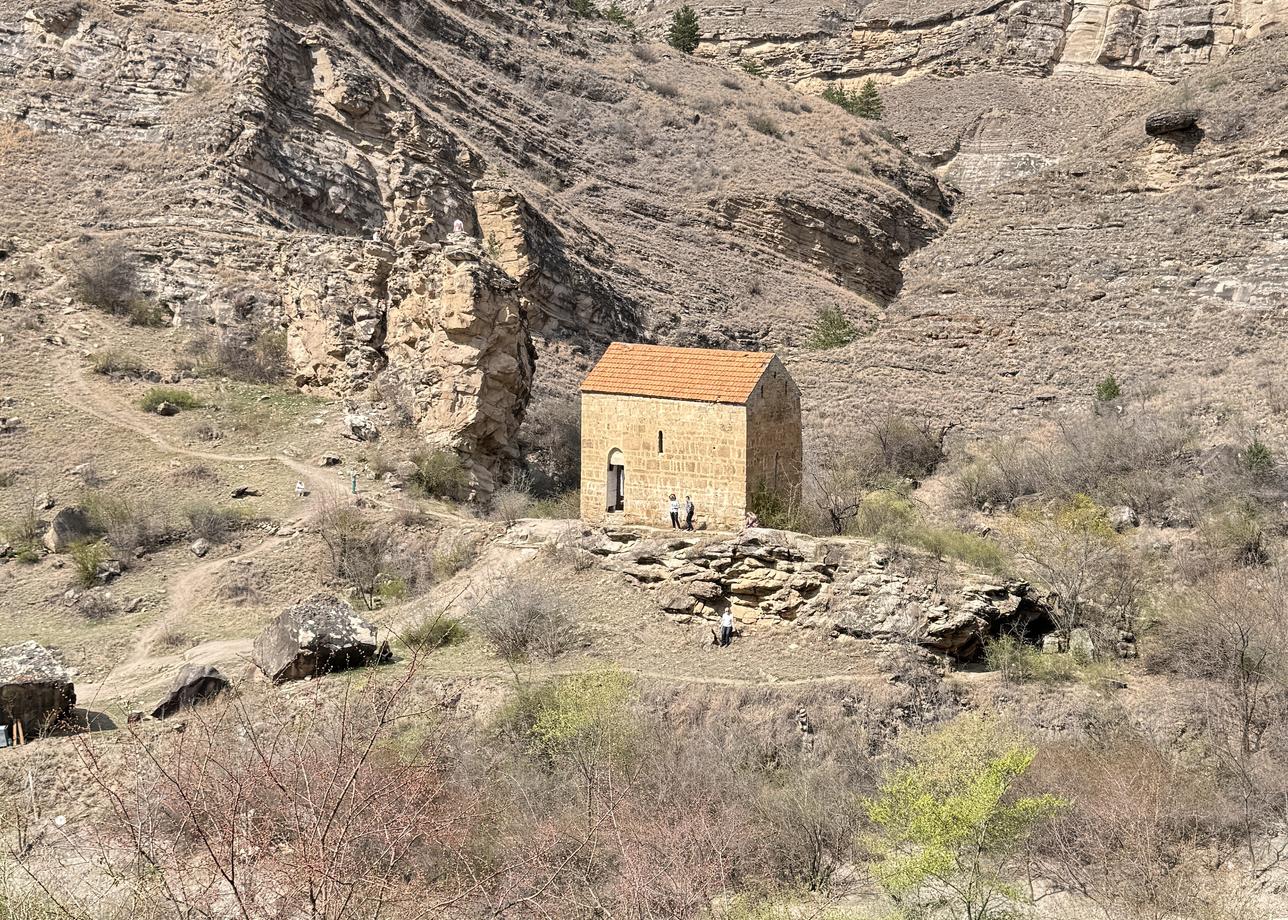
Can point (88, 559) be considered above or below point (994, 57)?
below

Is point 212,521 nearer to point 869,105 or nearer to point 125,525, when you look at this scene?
point 125,525

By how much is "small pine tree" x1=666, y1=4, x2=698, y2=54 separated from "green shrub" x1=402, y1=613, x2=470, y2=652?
44469 mm

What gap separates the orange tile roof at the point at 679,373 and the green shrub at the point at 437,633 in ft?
12.7

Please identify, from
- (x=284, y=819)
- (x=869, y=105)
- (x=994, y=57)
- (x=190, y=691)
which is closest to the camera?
(x=284, y=819)

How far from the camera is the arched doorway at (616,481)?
59.4 ft

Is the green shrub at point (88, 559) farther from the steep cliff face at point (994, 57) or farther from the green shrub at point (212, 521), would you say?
the steep cliff face at point (994, 57)

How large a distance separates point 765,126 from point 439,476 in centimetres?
2956

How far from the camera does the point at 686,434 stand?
56.7 ft

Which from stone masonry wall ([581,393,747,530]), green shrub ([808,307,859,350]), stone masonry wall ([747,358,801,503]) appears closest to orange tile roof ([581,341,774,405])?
stone masonry wall ([581,393,747,530])

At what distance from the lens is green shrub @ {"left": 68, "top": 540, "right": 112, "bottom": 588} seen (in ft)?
58.6

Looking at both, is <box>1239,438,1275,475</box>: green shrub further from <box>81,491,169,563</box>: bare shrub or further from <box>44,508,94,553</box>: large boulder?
<box>44,508,94,553</box>: large boulder

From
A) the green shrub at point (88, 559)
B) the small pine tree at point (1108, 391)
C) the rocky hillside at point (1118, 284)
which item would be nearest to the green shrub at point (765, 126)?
the rocky hillside at point (1118, 284)

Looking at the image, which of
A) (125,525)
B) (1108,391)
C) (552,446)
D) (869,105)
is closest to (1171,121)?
(1108,391)

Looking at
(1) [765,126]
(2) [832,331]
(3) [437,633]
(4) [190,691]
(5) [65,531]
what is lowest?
(4) [190,691]
